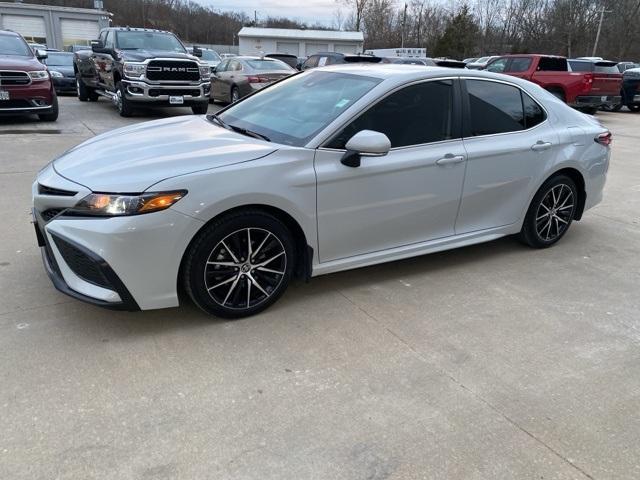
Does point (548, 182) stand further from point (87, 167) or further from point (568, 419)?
point (87, 167)

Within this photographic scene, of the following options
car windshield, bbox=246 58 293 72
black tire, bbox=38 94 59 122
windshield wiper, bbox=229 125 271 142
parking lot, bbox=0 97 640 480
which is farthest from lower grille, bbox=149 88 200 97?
windshield wiper, bbox=229 125 271 142

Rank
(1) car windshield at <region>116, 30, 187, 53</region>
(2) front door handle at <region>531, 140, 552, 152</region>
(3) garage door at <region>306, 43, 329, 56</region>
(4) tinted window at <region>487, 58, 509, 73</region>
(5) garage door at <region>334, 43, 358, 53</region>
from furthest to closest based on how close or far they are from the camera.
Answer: (5) garage door at <region>334, 43, 358, 53</region> → (3) garage door at <region>306, 43, 329, 56</region> → (4) tinted window at <region>487, 58, 509, 73</region> → (1) car windshield at <region>116, 30, 187, 53</region> → (2) front door handle at <region>531, 140, 552, 152</region>

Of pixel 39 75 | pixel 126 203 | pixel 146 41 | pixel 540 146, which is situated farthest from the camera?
pixel 146 41

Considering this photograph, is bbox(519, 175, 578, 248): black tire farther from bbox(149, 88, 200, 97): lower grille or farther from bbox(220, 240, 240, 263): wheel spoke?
bbox(149, 88, 200, 97): lower grille

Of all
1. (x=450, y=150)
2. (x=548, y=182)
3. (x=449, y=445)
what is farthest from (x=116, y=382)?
(x=548, y=182)

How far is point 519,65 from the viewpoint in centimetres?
1692

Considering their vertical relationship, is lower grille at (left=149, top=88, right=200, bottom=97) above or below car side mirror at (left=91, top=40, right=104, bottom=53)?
below

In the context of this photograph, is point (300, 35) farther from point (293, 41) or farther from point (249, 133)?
point (249, 133)

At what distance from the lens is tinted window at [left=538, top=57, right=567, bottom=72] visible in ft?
54.0

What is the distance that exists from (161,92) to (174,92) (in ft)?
0.95

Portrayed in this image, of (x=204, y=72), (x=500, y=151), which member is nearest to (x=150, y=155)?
(x=500, y=151)

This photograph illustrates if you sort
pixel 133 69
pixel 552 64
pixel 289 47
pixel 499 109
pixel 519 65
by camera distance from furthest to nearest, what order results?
pixel 289 47 < pixel 519 65 < pixel 552 64 < pixel 133 69 < pixel 499 109

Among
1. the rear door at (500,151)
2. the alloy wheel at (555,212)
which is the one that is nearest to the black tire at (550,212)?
the alloy wheel at (555,212)

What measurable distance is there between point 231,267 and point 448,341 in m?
1.45
